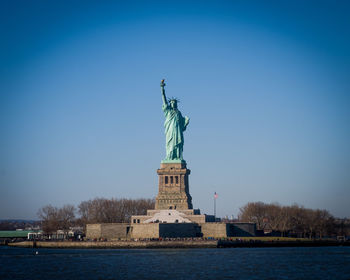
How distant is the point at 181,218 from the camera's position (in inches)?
2913

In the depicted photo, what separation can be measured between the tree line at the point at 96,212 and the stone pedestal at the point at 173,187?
13.6 meters

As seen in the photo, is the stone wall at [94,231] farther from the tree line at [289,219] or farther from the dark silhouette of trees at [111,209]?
the tree line at [289,219]

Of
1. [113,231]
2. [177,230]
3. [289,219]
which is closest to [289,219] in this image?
[289,219]

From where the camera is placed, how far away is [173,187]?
7838 centimetres

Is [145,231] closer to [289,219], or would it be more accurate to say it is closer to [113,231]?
[113,231]

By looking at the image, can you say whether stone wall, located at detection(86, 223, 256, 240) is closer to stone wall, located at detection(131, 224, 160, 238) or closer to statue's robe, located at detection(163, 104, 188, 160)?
A: stone wall, located at detection(131, 224, 160, 238)

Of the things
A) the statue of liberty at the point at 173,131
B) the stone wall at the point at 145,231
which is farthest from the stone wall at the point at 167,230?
the statue of liberty at the point at 173,131

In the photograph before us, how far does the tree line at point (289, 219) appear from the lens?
89188 mm

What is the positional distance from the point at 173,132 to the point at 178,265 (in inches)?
1251

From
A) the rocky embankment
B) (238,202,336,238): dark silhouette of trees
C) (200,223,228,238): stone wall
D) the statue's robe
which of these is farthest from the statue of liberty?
(238,202,336,238): dark silhouette of trees

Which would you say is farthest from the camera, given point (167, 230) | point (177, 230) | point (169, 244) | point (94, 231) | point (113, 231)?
point (94, 231)

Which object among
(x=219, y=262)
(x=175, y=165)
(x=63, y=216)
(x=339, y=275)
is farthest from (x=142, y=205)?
(x=339, y=275)

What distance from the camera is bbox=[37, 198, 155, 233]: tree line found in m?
89.9

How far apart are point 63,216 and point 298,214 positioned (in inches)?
1270
